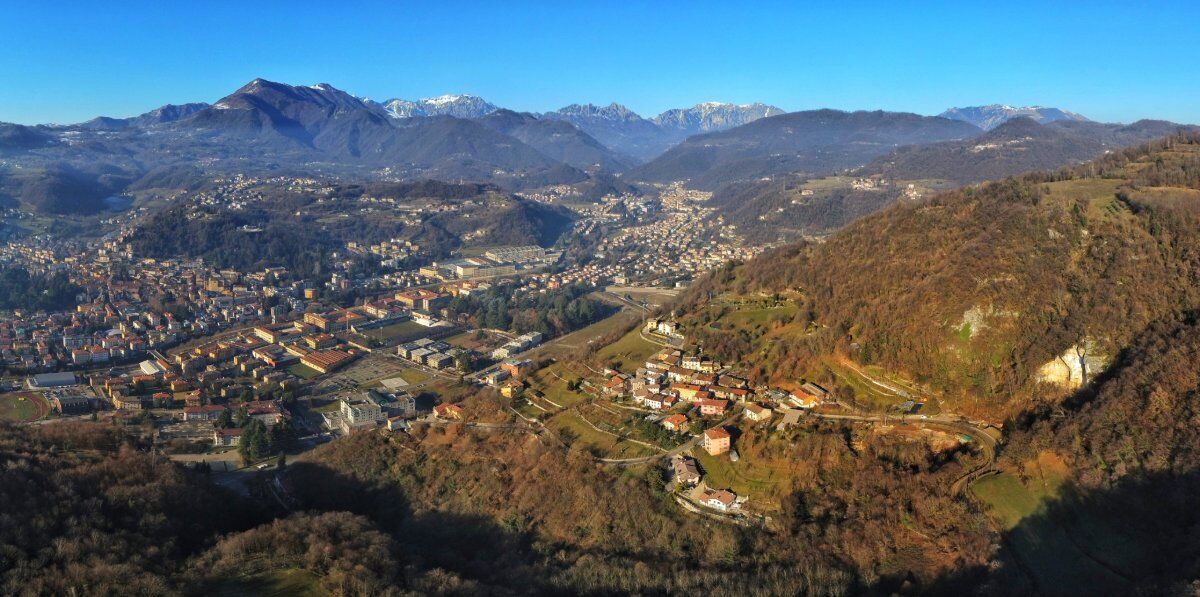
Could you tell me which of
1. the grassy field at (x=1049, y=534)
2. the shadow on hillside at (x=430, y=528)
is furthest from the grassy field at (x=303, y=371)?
the grassy field at (x=1049, y=534)

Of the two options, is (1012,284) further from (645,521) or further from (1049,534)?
(645,521)

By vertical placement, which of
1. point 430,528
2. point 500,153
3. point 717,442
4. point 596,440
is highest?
point 500,153

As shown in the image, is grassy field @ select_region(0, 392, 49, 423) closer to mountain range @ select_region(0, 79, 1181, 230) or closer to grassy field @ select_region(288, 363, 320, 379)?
grassy field @ select_region(288, 363, 320, 379)

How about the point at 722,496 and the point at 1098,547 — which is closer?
the point at 1098,547

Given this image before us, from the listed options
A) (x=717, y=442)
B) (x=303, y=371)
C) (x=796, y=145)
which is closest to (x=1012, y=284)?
(x=717, y=442)

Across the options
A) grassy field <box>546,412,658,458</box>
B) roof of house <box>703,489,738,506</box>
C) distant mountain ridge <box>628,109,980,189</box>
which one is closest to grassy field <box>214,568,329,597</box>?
grassy field <box>546,412,658,458</box>
